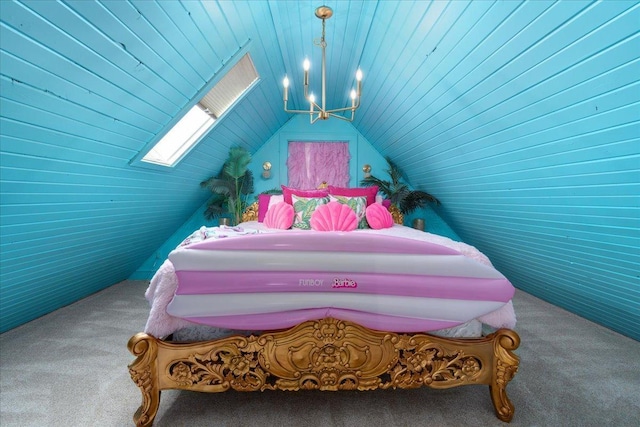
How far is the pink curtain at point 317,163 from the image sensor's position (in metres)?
4.38

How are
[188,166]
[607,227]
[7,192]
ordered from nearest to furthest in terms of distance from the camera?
[7,192], [607,227], [188,166]

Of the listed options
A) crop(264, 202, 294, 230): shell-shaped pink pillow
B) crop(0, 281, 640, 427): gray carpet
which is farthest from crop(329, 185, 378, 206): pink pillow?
crop(0, 281, 640, 427): gray carpet

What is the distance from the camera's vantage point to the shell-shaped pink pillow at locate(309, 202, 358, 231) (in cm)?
289

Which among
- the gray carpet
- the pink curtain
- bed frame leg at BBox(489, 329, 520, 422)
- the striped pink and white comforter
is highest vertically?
the pink curtain

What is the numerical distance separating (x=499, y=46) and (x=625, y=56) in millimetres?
511

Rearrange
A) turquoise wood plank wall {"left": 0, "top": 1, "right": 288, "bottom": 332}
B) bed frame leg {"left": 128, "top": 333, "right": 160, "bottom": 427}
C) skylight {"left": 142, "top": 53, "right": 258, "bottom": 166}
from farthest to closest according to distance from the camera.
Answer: skylight {"left": 142, "top": 53, "right": 258, "bottom": 166}
bed frame leg {"left": 128, "top": 333, "right": 160, "bottom": 427}
turquoise wood plank wall {"left": 0, "top": 1, "right": 288, "bottom": 332}

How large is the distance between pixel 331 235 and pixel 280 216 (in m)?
1.67

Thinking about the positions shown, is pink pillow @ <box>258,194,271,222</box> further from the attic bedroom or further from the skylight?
the attic bedroom

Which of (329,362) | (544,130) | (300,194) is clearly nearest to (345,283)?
(329,362)

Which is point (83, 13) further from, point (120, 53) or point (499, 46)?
point (499, 46)

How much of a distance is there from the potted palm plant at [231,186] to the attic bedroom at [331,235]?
0.90 m

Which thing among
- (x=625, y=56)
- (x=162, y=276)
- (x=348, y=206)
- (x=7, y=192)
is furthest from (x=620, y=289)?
(x=7, y=192)

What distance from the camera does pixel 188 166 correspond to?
3.05 meters

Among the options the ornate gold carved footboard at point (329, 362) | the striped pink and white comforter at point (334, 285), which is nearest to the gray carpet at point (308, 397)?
the ornate gold carved footboard at point (329, 362)
